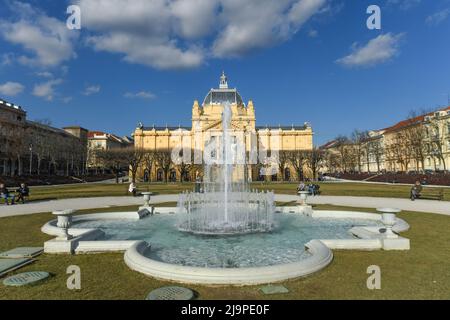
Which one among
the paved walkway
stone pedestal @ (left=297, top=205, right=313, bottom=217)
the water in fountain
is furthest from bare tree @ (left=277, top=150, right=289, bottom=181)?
stone pedestal @ (left=297, top=205, right=313, bottom=217)

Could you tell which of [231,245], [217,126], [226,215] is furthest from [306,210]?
[217,126]

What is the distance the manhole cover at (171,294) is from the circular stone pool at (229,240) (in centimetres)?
215

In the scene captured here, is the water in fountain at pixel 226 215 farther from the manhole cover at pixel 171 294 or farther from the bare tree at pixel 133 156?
the bare tree at pixel 133 156

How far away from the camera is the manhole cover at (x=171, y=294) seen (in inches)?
238

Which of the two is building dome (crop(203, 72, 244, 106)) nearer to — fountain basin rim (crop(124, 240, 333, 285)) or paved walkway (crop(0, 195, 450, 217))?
paved walkway (crop(0, 195, 450, 217))

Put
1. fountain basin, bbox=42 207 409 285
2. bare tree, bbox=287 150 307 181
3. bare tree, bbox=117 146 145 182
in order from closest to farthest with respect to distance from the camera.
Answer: fountain basin, bbox=42 207 409 285
bare tree, bbox=117 146 145 182
bare tree, bbox=287 150 307 181

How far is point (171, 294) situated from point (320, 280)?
338 cm

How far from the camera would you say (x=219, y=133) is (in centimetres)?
8650

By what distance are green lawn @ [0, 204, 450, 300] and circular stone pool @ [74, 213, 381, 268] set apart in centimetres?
161

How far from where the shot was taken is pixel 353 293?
6297 mm

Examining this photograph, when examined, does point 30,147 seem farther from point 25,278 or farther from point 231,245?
point 25,278

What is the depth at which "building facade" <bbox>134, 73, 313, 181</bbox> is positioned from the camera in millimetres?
87500
